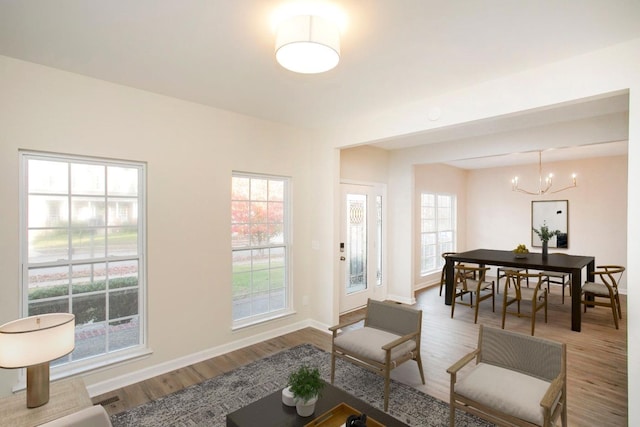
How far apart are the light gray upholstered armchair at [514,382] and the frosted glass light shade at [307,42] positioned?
2.29 meters

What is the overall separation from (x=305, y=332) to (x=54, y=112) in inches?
145

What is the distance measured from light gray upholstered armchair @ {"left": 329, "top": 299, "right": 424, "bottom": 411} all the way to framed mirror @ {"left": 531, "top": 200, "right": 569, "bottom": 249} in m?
5.87

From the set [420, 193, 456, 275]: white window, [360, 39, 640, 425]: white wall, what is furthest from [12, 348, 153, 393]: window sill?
[420, 193, 456, 275]: white window

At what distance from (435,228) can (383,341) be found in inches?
199

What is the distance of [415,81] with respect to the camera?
2959 mm

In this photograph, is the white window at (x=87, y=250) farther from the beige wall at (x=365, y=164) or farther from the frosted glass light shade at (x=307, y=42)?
the beige wall at (x=365, y=164)

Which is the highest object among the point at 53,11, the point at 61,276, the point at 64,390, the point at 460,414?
the point at 53,11

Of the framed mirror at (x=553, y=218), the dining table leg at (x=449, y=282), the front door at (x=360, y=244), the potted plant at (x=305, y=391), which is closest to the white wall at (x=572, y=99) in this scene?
the front door at (x=360, y=244)

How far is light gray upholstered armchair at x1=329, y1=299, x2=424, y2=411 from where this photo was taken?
110 inches

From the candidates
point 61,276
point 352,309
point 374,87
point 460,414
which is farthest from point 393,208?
point 61,276

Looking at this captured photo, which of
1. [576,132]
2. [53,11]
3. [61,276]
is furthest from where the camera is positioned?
[576,132]

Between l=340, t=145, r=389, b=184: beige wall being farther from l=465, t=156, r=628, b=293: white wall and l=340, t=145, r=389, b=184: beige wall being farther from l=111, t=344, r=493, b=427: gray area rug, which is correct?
l=465, t=156, r=628, b=293: white wall

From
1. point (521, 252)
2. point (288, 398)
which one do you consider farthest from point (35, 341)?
point (521, 252)

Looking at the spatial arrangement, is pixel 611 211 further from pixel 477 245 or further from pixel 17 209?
pixel 17 209
